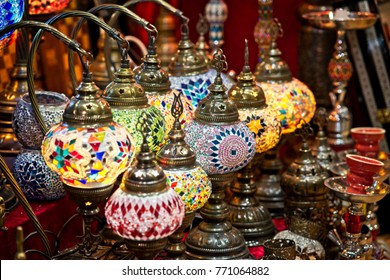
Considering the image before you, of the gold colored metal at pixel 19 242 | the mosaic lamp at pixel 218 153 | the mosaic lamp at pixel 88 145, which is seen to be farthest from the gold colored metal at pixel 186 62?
the gold colored metal at pixel 19 242

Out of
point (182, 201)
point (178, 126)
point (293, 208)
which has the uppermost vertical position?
point (178, 126)

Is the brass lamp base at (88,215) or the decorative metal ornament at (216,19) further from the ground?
the decorative metal ornament at (216,19)

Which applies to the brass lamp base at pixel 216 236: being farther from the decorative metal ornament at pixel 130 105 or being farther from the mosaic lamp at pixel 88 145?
the mosaic lamp at pixel 88 145

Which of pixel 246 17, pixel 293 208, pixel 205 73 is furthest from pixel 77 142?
pixel 246 17

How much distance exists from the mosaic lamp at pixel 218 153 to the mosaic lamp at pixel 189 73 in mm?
278

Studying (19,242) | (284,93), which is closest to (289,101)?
(284,93)

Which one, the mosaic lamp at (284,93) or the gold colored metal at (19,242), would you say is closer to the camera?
the gold colored metal at (19,242)

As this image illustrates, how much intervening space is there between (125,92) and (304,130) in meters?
0.72

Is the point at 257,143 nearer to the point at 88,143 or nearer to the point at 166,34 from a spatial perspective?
the point at 88,143

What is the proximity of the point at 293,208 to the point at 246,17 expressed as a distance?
5.86 feet

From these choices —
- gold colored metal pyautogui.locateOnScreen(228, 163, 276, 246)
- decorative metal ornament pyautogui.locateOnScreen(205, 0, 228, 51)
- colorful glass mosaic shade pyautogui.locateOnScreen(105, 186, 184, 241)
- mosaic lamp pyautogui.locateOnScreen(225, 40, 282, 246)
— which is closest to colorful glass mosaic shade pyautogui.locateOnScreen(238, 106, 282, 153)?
mosaic lamp pyautogui.locateOnScreen(225, 40, 282, 246)

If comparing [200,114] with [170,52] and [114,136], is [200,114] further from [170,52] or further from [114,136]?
[170,52]

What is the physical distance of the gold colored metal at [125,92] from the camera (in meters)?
2.16
